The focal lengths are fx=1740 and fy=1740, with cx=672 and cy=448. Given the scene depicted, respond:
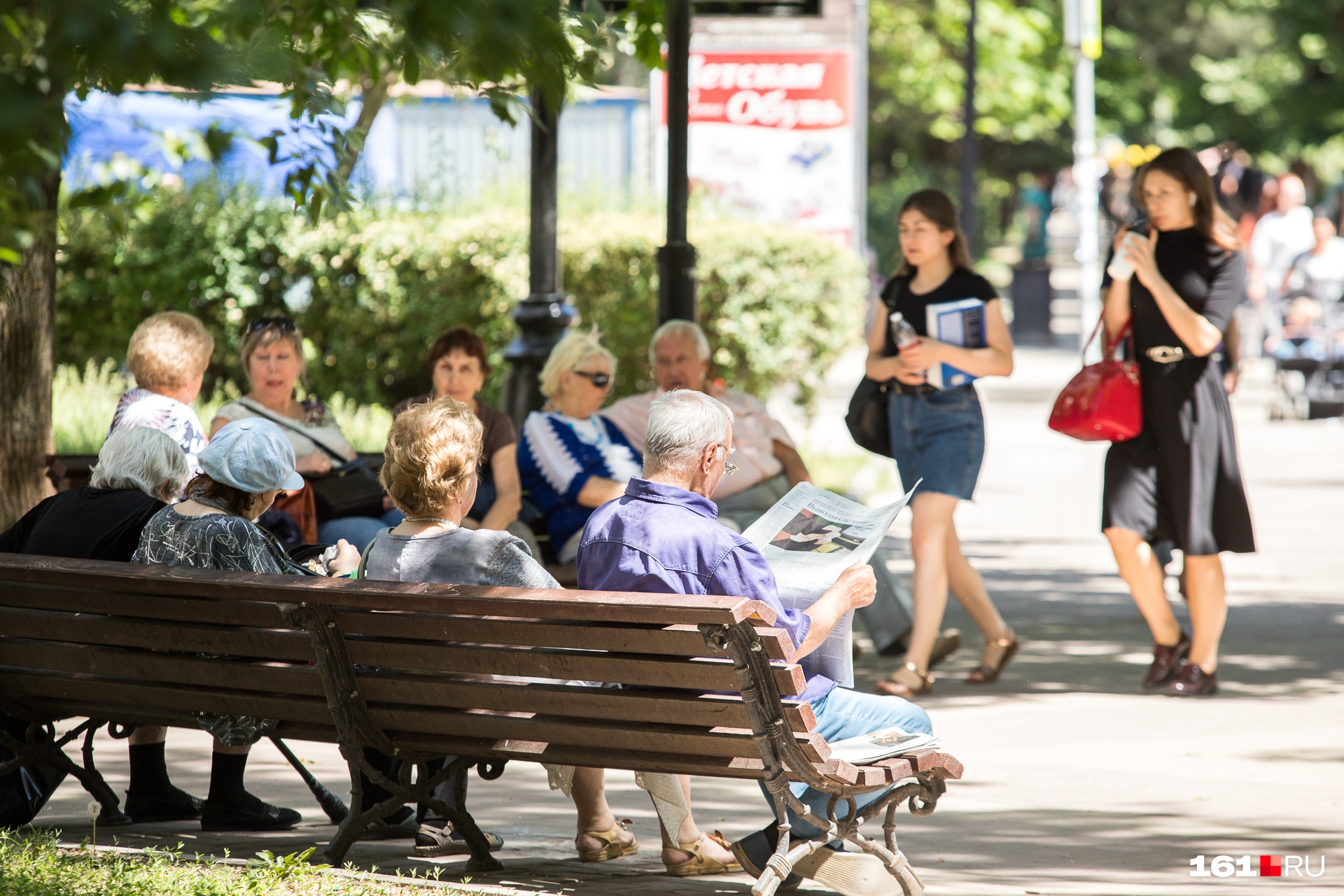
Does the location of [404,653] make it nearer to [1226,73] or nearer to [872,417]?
[872,417]

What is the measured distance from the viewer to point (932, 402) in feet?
23.7

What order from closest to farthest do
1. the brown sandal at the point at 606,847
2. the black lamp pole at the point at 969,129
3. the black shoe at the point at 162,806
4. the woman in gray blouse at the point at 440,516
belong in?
the woman in gray blouse at the point at 440,516 → the brown sandal at the point at 606,847 → the black shoe at the point at 162,806 → the black lamp pole at the point at 969,129

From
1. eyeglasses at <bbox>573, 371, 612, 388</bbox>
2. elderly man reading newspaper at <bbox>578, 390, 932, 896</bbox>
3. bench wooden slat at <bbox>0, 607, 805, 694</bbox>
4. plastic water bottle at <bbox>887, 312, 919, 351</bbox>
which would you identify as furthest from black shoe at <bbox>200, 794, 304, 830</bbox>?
plastic water bottle at <bbox>887, 312, 919, 351</bbox>

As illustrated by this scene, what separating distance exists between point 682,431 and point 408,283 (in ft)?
30.9

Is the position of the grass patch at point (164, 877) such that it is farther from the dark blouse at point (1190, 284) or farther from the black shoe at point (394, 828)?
the dark blouse at point (1190, 284)

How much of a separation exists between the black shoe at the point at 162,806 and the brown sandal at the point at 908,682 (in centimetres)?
283

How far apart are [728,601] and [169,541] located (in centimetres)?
174

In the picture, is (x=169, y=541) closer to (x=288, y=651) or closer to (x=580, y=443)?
(x=288, y=651)

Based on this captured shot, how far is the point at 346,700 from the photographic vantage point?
14.6 feet

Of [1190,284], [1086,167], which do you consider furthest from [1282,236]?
[1190,284]

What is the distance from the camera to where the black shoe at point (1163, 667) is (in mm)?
7219

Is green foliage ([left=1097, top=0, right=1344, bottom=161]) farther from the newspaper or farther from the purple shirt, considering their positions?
the purple shirt

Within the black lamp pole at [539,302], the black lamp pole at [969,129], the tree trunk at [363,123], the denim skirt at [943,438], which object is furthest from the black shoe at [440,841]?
the black lamp pole at [969,129]

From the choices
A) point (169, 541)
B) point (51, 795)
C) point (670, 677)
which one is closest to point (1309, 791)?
point (670, 677)
